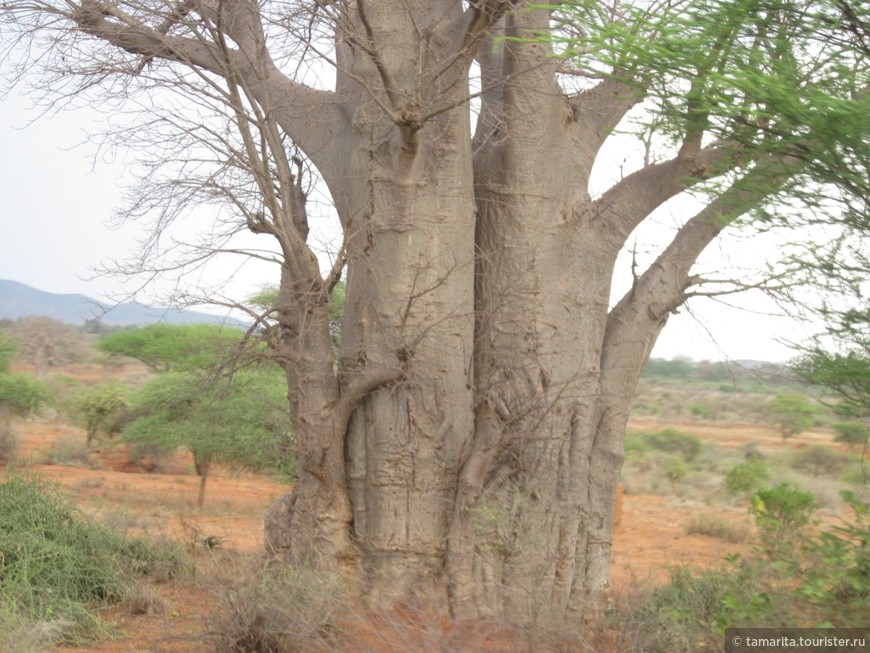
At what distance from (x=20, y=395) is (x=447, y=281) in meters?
14.1

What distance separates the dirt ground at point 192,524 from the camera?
5.73m

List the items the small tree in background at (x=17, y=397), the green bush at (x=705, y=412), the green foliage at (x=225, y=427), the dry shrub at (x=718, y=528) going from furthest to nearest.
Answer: the green bush at (x=705, y=412), the small tree in background at (x=17, y=397), the dry shrub at (x=718, y=528), the green foliage at (x=225, y=427)

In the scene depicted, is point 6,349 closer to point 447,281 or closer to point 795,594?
point 447,281

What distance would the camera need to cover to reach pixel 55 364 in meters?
37.5

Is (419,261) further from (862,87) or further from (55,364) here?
(55,364)

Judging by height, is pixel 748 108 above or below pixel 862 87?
below

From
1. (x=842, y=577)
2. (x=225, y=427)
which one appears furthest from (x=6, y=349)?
(x=842, y=577)

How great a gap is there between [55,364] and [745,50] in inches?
1485

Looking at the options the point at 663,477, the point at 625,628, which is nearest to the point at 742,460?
the point at 663,477

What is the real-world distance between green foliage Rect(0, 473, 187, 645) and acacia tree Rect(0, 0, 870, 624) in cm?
126

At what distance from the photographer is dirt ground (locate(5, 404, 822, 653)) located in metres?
5.73

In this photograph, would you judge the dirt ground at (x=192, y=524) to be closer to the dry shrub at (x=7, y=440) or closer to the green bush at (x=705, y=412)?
the dry shrub at (x=7, y=440)

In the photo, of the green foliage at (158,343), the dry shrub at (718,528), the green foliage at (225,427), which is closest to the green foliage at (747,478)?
the dry shrub at (718,528)

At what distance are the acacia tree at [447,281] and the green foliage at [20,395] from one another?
12309 millimetres
